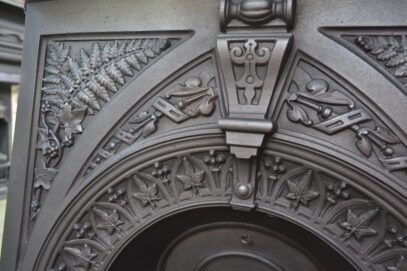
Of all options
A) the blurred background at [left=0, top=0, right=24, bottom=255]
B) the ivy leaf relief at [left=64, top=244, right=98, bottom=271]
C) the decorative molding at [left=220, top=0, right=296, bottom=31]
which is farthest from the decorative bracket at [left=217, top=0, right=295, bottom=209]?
the blurred background at [left=0, top=0, right=24, bottom=255]

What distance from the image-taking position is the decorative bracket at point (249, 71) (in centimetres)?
73

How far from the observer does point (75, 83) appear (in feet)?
3.09

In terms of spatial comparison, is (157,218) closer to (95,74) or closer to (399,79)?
(95,74)

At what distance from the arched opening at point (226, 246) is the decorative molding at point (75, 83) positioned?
30 cm

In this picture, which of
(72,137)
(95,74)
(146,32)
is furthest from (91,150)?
(146,32)

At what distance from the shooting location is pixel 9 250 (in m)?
1.01

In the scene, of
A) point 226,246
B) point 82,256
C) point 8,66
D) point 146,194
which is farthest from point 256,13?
point 8,66

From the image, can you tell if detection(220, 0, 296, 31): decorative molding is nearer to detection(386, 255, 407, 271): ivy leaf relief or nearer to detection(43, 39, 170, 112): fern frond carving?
detection(43, 39, 170, 112): fern frond carving

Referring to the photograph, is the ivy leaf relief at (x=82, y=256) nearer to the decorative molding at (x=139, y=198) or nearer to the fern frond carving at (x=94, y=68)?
the decorative molding at (x=139, y=198)

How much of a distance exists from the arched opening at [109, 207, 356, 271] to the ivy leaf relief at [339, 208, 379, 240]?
116 mm

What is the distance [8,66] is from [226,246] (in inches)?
79.2

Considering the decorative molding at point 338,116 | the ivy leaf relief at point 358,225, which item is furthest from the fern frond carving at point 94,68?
the ivy leaf relief at point 358,225

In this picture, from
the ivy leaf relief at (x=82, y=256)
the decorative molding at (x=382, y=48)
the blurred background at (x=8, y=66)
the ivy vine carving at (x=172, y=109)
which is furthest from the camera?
the blurred background at (x=8, y=66)

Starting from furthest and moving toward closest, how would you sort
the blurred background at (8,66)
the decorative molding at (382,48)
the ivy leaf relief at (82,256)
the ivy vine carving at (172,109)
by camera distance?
the blurred background at (8,66) → the ivy leaf relief at (82,256) → the ivy vine carving at (172,109) → the decorative molding at (382,48)
